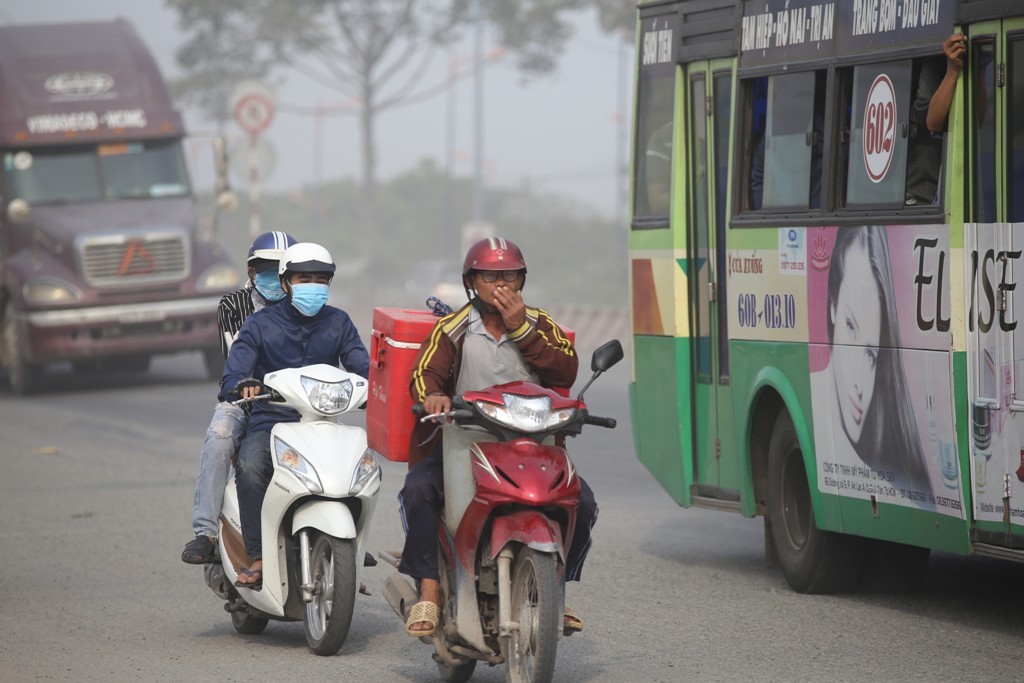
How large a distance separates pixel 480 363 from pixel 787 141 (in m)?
3.13

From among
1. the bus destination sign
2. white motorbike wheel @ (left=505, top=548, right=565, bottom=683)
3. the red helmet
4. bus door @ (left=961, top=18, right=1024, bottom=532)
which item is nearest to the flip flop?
white motorbike wheel @ (left=505, top=548, right=565, bottom=683)

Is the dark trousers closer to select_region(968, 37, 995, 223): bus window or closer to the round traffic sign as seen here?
select_region(968, 37, 995, 223): bus window

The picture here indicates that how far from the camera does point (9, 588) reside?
948 cm

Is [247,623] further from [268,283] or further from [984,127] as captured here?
[984,127]

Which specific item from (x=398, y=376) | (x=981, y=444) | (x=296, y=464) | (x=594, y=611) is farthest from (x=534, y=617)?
(x=594, y=611)

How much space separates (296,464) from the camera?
24.2 feet

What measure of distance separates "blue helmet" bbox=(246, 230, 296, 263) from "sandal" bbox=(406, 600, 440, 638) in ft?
6.87

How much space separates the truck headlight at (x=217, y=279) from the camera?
864 inches

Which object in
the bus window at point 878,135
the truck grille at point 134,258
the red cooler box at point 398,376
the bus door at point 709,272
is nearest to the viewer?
the red cooler box at point 398,376

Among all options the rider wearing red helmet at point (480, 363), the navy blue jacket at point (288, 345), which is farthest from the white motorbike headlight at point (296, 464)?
the rider wearing red helmet at point (480, 363)

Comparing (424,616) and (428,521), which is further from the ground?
(428,521)

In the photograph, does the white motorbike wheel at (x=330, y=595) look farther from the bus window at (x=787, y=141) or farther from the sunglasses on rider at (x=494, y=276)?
the bus window at (x=787, y=141)

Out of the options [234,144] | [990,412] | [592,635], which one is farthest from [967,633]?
[234,144]

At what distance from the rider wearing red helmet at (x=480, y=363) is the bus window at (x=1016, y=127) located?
1.95m
